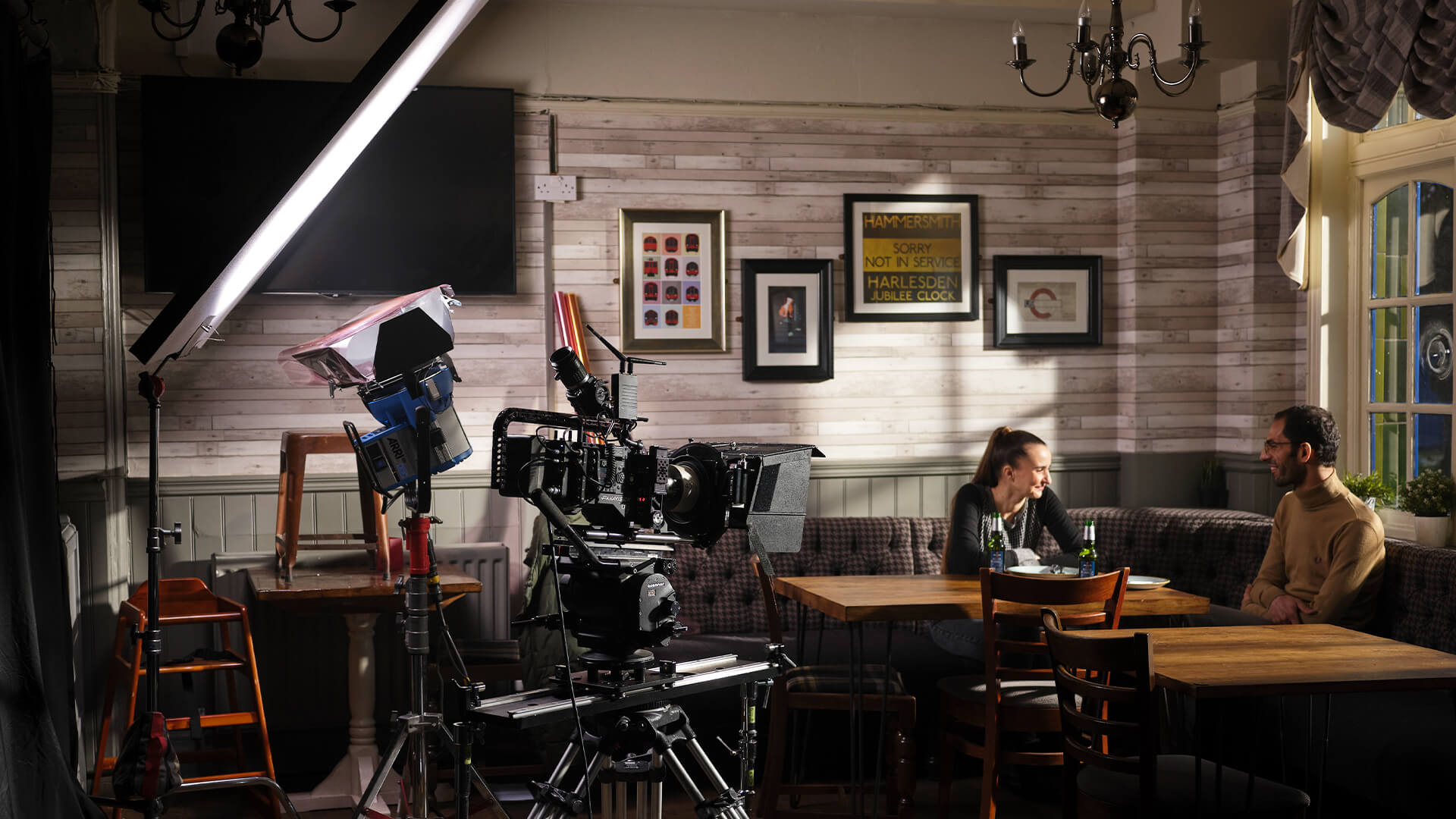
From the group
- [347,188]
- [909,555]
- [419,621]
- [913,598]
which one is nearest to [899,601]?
[913,598]

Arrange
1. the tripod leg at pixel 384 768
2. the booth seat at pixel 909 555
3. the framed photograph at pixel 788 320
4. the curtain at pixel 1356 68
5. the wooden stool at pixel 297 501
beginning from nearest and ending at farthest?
the tripod leg at pixel 384 768, the curtain at pixel 1356 68, the wooden stool at pixel 297 501, the booth seat at pixel 909 555, the framed photograph at pixel 788 320

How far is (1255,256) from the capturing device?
551 cm

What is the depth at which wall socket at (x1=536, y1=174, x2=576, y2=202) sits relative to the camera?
520 cm

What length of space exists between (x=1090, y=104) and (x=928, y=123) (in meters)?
0.75

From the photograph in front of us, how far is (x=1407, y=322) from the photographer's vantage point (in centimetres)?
486

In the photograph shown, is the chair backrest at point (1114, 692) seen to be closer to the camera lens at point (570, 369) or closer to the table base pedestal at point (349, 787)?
the camera lens at point (570, 369)

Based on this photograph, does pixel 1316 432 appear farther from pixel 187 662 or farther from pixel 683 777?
pixel 187 662

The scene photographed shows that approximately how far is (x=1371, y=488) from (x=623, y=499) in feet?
A: 11.9

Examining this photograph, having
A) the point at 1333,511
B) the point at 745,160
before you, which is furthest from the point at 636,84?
the point at 1333,511

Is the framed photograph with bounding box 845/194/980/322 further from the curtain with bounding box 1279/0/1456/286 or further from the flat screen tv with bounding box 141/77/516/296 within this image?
the flat screen tv with bounding box 141/77/516/296

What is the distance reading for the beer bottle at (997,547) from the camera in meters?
4.25

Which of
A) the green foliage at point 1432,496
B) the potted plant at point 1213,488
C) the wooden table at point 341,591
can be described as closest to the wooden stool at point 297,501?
the wooden table at point 341,591

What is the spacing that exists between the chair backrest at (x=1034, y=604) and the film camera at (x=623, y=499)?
1.33m

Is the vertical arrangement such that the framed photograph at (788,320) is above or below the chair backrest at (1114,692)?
above
